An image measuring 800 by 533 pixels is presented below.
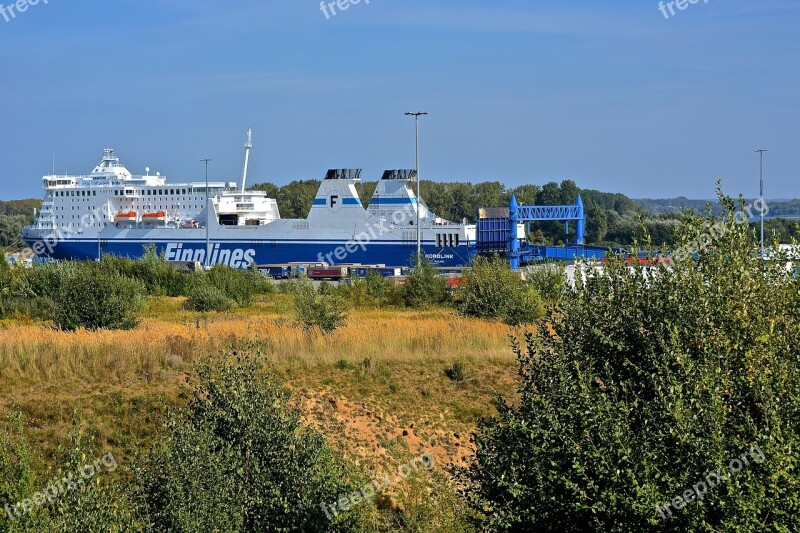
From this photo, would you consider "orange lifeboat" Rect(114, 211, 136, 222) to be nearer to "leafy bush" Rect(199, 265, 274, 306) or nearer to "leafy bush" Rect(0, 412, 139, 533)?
"leafy bush" Rect(199, 265, 274, 306)

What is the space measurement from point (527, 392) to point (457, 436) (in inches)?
362

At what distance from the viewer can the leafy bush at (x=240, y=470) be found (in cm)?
1084

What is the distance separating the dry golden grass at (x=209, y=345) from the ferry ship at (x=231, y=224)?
40.7 m

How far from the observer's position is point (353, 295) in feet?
130

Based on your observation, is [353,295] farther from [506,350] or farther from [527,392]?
[527,392]

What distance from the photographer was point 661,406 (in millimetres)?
9602

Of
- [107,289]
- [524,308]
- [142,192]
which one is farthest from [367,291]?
[142,192]

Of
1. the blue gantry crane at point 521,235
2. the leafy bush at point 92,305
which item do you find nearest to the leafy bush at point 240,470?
the leafy bush at point 92,305

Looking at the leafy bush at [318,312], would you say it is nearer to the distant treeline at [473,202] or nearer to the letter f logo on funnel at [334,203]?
the letter f logo on funnel at [334,203]

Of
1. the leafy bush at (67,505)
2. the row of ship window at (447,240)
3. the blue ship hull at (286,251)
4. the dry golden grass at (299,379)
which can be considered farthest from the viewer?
the blue ship hull at (286,251)

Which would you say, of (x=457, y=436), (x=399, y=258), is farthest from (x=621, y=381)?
(x=399, y=258)

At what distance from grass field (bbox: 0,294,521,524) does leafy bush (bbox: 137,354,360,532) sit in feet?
13.3

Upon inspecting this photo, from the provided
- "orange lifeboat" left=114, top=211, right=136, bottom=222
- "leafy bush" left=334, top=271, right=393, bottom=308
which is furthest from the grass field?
"orange lifeboat" left=114, top=211, right=136, bottom=222

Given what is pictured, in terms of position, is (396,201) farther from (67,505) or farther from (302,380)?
(67,505)
